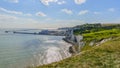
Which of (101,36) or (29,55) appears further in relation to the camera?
(101,36)

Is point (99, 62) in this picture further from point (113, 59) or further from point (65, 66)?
point (65, 66)

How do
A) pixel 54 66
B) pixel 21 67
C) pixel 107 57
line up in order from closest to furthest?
pixel 54 66
pixel 107 57
pixel 21 67

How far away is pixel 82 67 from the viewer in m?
17.2

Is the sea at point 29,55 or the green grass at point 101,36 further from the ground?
the green grass at point 101,36

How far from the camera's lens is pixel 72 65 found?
18016 mm

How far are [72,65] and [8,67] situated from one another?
2561cm

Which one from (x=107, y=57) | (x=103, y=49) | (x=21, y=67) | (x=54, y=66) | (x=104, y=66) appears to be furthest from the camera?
(x=21, y=67)

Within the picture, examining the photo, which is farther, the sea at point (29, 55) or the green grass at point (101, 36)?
the green grass at point (101, 36)

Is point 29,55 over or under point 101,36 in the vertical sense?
under

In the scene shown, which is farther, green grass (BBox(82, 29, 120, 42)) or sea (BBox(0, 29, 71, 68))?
green grass (BBox(82, 29, 120, 42))

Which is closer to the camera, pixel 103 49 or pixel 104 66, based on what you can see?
pixel 104 66

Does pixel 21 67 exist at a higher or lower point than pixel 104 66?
lower

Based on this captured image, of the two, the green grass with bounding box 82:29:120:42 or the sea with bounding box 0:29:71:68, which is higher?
the green grass with bounding box 82:29:120:42

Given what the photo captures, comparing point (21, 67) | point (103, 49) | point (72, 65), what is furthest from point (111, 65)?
point (21, 67)
